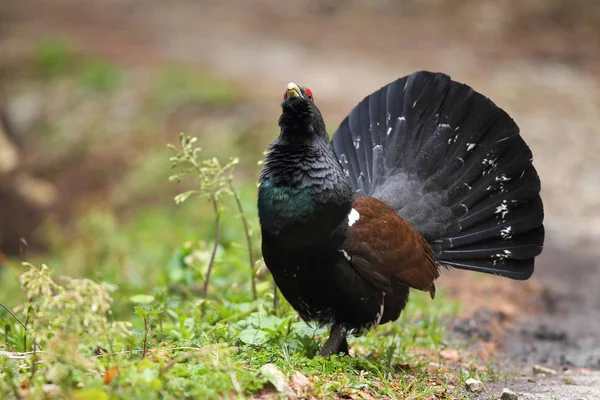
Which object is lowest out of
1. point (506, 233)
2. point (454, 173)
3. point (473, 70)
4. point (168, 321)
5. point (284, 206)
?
point (168, 321)

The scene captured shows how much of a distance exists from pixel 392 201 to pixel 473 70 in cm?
1086

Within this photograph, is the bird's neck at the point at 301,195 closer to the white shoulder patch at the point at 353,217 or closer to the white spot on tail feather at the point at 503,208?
the white shoulder patch at the point at 353,217

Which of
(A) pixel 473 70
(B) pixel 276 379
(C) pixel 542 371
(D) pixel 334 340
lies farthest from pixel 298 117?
(A) pixel 473 70

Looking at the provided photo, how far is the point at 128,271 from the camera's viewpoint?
24.9 ft

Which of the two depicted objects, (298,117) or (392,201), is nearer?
(298,117)

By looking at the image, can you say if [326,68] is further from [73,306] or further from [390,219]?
[73,306]

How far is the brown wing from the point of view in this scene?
4289 millimetres

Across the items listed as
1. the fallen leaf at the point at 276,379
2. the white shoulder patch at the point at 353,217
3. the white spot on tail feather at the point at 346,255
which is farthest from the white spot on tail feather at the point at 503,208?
the fallen leaf at the point at 276,379

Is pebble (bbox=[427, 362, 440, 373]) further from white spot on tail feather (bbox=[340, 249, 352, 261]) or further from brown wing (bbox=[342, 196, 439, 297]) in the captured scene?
white spot on tail feather (bbox=[340, 249, 352, 261])

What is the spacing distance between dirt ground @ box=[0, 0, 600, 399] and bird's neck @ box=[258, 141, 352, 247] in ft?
4.50

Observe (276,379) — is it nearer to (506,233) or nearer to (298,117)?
(298,117)

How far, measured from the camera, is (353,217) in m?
4.32

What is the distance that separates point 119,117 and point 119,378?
10435mm

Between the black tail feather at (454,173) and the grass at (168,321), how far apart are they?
2.71 ft
